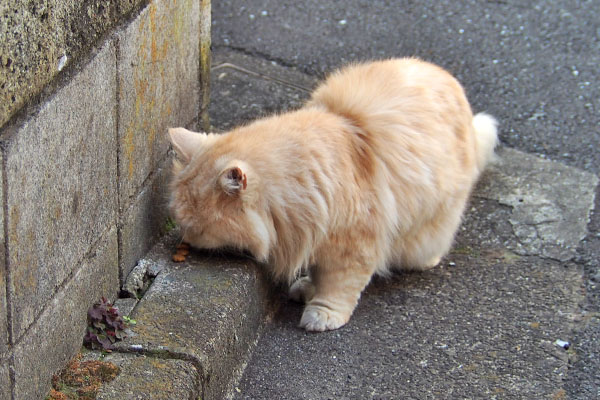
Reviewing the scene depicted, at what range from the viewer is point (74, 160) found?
2.42 metres

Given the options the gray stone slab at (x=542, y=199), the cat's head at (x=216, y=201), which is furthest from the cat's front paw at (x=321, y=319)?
the gray stone slab at (x=542, y=199)

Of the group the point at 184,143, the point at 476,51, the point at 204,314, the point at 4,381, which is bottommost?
the point at 204,314

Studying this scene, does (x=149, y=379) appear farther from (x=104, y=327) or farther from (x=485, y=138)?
(x=485, y=138)

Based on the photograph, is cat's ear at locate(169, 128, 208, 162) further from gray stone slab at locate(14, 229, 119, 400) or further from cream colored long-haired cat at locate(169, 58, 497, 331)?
gray stone slab at locate(14, 229, 119, 400)

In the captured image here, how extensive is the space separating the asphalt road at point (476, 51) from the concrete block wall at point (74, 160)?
4.39 ft

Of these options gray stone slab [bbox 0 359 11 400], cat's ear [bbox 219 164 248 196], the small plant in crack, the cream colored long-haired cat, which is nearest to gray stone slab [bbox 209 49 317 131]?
the cream colored long-haired cat

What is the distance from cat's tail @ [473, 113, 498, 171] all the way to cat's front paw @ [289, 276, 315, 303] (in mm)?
1243

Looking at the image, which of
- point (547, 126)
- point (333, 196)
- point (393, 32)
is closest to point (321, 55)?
point (393, 32)

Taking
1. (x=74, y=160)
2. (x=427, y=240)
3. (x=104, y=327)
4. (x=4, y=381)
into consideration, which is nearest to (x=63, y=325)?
(x=104, y=327)

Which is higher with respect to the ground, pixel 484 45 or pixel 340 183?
pixel 340 183

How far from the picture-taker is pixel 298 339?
3.22 m

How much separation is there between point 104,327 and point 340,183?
106 cm

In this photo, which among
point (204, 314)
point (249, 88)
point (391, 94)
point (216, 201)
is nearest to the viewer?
point (204, 314)

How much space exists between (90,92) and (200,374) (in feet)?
3.22
